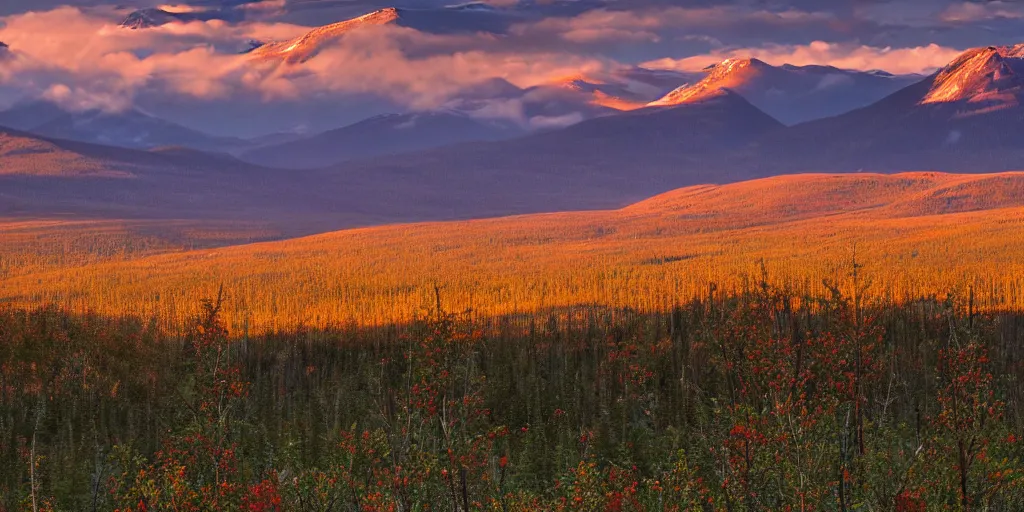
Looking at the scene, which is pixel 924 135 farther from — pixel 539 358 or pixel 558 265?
pixel 539 358

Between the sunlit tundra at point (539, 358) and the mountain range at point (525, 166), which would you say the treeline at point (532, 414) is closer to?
the sunlit tundra at point (539, 358)

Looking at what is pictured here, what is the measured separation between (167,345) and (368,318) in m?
6.12

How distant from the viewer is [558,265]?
41094 mm

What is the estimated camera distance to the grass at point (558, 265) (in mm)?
28203

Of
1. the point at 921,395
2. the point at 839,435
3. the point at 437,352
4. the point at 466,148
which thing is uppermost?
the point at 466,148

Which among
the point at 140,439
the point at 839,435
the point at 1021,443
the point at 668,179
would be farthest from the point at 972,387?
the point at 668,179

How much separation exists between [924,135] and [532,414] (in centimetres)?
17582

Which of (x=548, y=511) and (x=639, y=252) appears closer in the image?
(x=548, y=511)

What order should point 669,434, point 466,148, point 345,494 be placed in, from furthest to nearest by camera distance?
point 466,148 < point 669,434 < point 345,494

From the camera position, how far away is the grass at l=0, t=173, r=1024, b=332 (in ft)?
92.5

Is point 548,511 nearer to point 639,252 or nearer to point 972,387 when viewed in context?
point 972,387

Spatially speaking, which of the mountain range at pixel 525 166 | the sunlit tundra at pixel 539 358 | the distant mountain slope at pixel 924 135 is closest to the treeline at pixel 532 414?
the sunlit tundra at pixel 539 358

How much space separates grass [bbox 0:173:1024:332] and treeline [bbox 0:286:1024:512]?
79.9 inches

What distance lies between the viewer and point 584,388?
16.6 meters
